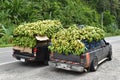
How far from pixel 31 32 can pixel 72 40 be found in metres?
2.27

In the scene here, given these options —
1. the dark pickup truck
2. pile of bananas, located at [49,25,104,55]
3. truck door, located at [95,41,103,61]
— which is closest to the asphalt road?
the dark pickup truck

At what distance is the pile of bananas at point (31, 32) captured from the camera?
39.9ft

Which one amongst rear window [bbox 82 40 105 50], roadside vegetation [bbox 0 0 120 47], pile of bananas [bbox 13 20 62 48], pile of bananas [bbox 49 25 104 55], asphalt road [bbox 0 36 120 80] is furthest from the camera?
roadside vegetation [bbox 0 0 120 47]

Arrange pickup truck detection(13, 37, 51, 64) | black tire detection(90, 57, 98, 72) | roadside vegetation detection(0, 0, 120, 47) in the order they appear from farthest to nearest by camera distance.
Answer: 1. roadside vegetation detection(0, 0, 120, 47)
2. pickup truck detection(13, 37, 51, 64)
3. black tire detection(90, 57, 98, 72)

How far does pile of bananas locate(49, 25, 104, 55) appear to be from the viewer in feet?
35.9

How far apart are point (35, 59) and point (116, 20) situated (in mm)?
54511

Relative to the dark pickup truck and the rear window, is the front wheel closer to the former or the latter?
the dark pickup truck

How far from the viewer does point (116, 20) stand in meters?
63.9

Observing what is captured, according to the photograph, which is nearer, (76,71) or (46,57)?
(76,71)

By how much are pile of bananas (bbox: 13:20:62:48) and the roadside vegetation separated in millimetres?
9473

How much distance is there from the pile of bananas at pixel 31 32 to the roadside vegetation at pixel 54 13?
31.1 ft

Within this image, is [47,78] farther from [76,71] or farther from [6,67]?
[6,67]

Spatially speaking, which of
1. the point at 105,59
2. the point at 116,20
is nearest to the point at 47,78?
the point at 105,59

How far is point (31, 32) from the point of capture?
12328mm
